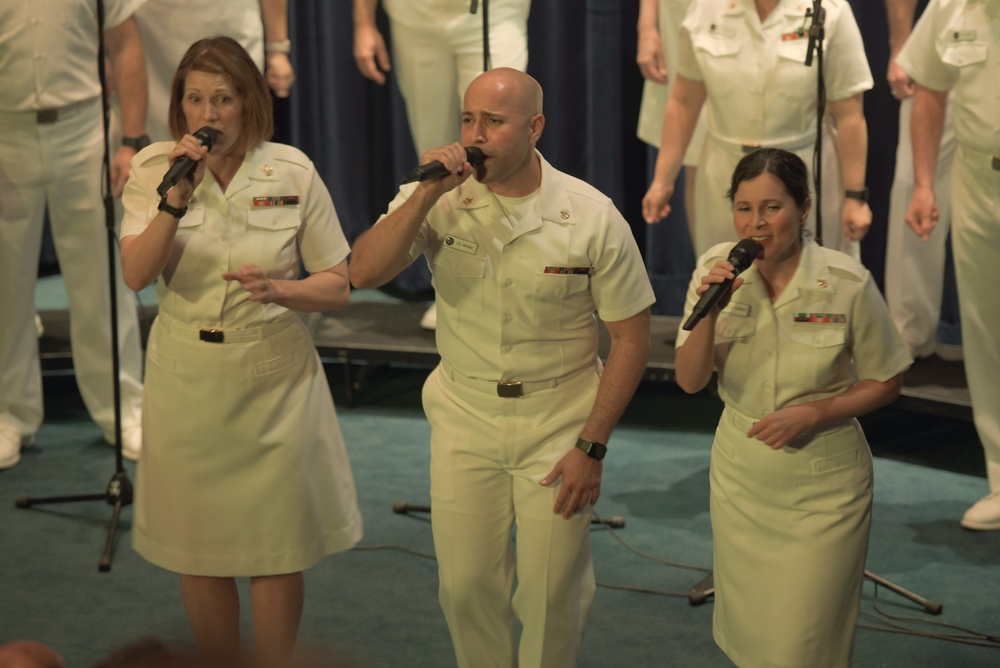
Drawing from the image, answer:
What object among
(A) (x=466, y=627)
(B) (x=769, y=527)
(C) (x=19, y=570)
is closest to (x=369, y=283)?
(A) (x=466, y=627)

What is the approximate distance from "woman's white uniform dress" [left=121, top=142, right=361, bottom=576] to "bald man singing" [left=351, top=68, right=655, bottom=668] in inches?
12.8

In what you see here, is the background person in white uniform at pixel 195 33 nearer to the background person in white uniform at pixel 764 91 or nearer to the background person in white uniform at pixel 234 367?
the background person in white uniform at pixel 764 91

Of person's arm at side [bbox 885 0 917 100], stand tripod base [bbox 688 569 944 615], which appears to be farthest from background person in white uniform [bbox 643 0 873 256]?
stand tripod base [bbox 688 569 944 615]

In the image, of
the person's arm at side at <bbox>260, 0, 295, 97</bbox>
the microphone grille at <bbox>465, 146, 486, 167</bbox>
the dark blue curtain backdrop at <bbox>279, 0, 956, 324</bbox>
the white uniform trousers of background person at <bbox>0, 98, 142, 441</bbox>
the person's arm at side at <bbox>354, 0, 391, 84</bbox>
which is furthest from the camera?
the dark blue curtain backdrop at <bbox>279, 0, 956, 324</bbox>

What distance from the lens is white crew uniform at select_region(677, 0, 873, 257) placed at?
423cm

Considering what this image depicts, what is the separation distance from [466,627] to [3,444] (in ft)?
9.03


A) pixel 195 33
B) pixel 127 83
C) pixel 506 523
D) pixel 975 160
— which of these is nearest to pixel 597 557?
pixel 506 523

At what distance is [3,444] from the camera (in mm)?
5102

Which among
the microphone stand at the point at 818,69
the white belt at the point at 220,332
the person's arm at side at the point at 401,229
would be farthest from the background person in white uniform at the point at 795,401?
the white belt at the point at 220,332

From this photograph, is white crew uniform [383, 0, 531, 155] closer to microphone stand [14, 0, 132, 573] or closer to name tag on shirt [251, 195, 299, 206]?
microphone stand [14, 0, 132, 573]

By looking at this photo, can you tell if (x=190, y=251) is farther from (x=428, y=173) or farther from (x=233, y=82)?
(x=428, y=173)

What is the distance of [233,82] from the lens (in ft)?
10.1

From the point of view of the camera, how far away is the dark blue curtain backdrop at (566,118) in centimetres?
645

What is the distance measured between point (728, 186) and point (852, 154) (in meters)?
0.41
